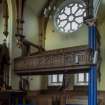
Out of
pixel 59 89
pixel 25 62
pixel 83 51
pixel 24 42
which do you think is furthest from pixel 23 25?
pixel 83 51

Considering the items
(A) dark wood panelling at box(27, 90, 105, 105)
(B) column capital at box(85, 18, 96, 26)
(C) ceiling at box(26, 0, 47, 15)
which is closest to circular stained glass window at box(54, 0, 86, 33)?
(C) ceiling at box(26, 0, 47, 15)

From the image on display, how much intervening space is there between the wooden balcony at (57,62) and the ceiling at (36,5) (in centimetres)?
356

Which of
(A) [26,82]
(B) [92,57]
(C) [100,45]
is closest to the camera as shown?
(B) [92,57]

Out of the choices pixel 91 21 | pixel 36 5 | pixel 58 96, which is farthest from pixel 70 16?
pixel 58 96

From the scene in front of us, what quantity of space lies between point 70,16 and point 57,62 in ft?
13.7

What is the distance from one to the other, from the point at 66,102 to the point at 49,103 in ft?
3.42

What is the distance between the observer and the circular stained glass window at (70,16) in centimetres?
1614

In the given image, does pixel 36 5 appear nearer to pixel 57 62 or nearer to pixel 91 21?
pixel 57 62

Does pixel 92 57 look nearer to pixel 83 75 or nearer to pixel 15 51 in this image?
pixel 83 75

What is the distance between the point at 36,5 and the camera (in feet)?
56.6

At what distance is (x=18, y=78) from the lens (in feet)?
50.2

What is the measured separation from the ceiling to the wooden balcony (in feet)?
11.7

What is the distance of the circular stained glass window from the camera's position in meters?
16.1

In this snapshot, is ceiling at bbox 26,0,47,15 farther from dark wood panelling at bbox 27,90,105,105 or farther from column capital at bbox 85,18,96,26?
column capital at bbox 85,18,96,26
